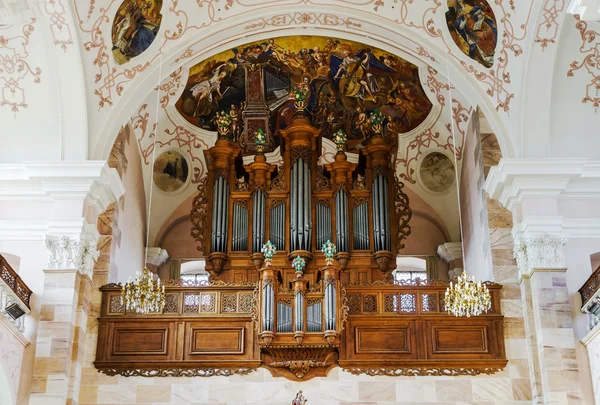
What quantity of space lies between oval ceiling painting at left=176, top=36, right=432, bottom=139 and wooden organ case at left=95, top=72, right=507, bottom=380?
6.43 ft

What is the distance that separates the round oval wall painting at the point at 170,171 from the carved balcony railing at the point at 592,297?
26.6ft

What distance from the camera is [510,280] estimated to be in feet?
52.3

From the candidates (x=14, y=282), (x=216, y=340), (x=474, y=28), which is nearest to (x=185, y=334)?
(x=216, y=340)

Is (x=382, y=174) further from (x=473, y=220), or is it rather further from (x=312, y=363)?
(x=312, y=363)

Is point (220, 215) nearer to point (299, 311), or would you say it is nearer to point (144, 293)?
Result: point (299, 311)

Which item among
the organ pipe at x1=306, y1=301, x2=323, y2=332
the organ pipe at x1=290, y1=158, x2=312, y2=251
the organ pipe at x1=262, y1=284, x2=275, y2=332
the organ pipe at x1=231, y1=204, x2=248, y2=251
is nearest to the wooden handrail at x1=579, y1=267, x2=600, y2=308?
the organ pipe at x1=306, y1=301, x2=323, y2=332

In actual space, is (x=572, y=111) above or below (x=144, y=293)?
above

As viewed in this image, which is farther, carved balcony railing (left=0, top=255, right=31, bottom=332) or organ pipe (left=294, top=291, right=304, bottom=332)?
organ pipe (left=294, top=291, right=304, bottom=332)

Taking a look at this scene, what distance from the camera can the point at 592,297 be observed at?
14.4 metres

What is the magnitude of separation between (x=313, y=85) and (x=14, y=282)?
7.27 metres

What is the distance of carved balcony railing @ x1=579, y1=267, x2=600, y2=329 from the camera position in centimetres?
1433

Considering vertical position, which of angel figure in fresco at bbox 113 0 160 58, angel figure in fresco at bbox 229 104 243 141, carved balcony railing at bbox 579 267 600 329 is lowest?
carved balcony railing at bbox 579 267 600 329

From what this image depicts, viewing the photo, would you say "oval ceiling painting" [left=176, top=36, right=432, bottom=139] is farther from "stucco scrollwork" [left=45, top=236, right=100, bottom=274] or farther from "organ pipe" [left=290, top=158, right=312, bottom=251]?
"stucco scrollwork" [left=45, top=236, right=100, bottom=274]

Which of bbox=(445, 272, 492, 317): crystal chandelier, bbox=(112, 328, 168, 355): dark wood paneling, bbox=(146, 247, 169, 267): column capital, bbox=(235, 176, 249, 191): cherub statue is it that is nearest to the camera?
bbox=(445, 272, 492, 317): crystal chandelier
